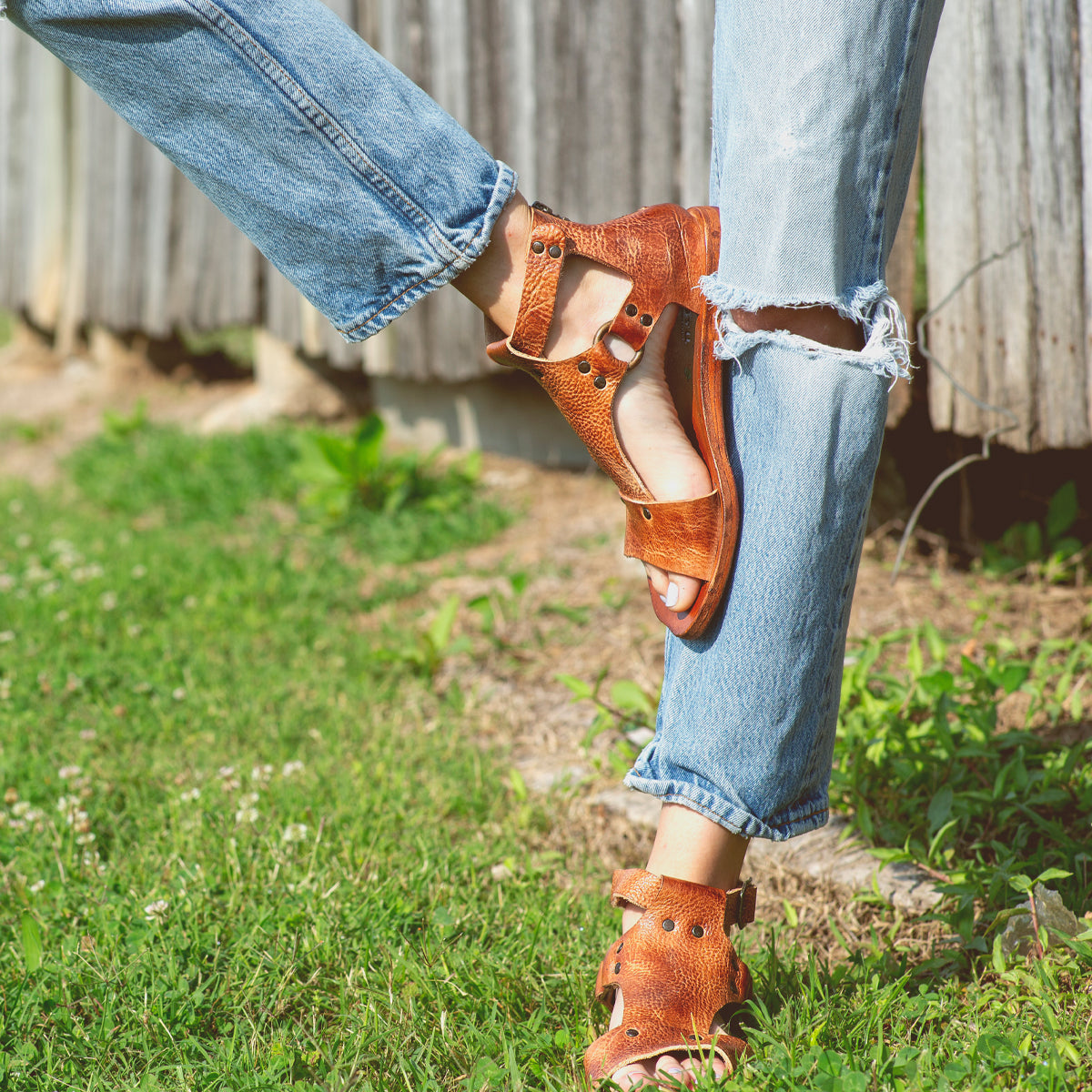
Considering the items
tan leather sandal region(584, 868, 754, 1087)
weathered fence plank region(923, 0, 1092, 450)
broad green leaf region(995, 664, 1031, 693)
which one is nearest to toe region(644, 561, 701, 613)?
tan leather sandal region(584, 868, 754, 1087)

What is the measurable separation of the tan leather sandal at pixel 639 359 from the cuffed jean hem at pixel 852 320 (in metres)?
0.03

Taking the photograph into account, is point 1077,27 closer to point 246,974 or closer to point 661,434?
point 661,434

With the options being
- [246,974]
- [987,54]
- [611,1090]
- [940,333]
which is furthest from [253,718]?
[987,54]

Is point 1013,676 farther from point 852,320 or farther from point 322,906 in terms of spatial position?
point 322,906

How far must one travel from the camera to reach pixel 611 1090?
1.26 metres

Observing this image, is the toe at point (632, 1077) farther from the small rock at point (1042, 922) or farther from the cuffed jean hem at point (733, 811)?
the small rock at point (1042, 922)

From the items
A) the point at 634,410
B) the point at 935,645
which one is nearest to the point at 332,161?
the point at 634,410

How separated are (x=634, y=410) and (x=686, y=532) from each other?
174mm

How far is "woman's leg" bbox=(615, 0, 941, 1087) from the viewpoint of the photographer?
121 cm

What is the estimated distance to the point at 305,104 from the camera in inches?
48.4

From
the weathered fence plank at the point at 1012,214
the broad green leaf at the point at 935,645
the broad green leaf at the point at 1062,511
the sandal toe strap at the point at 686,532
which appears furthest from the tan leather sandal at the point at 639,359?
the broad green leaf at the point at 1062,511

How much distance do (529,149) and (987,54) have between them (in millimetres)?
1798

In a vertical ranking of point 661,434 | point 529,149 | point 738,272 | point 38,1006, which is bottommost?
point 38,1006

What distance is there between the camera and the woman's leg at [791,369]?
47.8 inches
